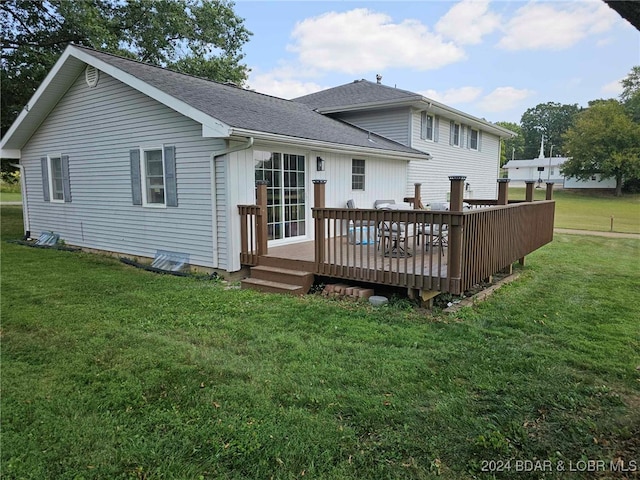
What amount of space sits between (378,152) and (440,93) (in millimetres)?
34836

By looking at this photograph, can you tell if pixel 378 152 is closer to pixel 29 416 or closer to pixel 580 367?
pixel 580 367

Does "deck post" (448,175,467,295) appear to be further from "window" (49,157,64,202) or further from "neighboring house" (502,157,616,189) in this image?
"neighboring house" (502,157,616,189)

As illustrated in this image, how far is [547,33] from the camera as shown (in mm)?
8766

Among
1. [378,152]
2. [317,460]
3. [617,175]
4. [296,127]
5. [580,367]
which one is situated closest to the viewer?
[317,460]

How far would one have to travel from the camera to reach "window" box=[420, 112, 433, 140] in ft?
44.0

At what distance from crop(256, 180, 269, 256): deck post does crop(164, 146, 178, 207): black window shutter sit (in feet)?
6.08

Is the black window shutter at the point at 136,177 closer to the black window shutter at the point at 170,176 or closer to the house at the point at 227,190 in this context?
the house at the point at 227,190

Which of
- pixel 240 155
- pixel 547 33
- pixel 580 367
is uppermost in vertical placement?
pixel 547 33

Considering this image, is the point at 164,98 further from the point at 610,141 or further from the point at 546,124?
the point at 546,124

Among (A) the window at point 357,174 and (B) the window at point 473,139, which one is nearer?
(A) the window at point 357,174

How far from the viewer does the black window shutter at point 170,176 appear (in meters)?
7.52

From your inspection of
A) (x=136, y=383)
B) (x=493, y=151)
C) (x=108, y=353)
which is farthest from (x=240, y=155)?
(x=493, y=151)

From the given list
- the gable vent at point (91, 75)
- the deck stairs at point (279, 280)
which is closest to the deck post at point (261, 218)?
the deck stairs at point (279, 280)

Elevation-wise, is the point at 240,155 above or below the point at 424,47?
below
